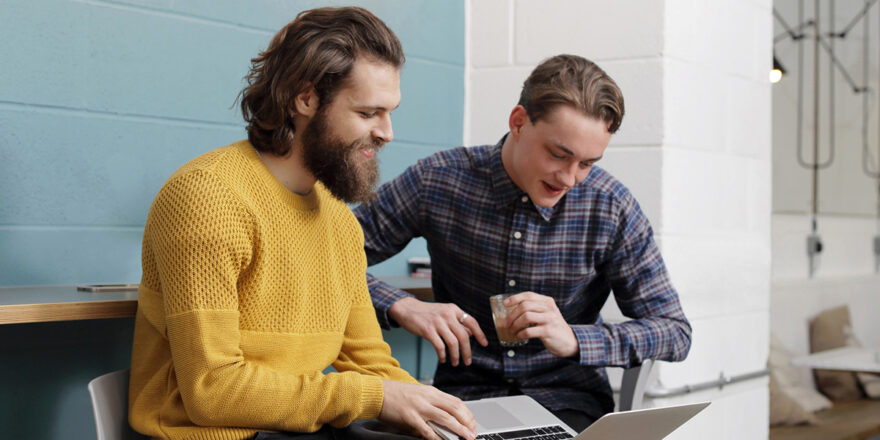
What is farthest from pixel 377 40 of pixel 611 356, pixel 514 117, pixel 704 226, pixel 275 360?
pixel 704 226

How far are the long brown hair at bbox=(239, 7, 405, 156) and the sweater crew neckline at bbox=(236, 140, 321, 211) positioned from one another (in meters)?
0.02

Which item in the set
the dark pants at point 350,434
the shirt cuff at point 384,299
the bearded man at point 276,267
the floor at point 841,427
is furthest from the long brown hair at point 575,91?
the floor at point 841,427

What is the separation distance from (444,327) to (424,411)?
31 cm

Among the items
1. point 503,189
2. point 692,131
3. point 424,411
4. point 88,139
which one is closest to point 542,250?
point 503,189

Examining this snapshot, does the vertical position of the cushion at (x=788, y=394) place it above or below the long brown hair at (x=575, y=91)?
below

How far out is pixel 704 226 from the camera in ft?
7.80

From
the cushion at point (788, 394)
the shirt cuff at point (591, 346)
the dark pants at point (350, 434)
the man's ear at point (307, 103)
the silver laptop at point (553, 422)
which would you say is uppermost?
the man's ear at point (307, 103)

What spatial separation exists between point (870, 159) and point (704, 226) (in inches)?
141

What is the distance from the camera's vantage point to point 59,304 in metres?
1.49

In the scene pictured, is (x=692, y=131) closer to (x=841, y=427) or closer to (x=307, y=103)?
(x=307, y=103)

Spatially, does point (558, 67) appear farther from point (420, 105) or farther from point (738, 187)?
point (738, 187)

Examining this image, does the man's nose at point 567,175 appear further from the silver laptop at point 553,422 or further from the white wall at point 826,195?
the white wall at point 826,195

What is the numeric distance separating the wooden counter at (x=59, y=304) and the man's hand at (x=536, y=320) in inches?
27.2

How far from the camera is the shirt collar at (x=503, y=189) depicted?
181 centimetres
